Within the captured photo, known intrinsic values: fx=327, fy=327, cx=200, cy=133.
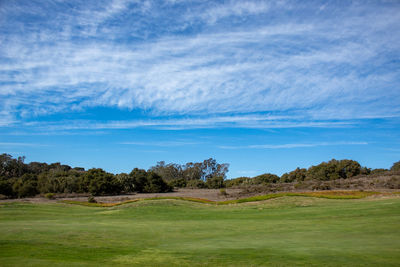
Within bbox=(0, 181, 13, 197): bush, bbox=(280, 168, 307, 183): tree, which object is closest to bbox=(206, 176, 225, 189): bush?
bbox=(280, 168, 307, 183): tree

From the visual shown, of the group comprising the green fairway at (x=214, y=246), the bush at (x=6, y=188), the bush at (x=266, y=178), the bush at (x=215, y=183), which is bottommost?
the green fairway at (x=214, y=246)

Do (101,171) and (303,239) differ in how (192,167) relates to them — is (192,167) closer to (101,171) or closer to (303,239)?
(101,171)

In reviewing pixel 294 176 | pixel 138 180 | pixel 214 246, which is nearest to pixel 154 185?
pixel 138 180

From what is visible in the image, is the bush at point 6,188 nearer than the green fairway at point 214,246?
No

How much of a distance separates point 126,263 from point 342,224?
12.2 metres

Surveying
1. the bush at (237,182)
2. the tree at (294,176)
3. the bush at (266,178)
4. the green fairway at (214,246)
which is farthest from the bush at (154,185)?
the green fairway at (214,246)

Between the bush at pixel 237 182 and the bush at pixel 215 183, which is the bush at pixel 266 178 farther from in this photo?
the bush at pixel 215 183

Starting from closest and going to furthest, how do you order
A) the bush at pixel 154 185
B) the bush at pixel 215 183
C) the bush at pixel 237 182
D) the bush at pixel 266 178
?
the bush at pixel 154 185 → the bush at pixel 215 183 → the bush at pixel 266 178 → the bush at pixel 237 182

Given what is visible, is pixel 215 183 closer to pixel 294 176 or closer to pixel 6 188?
pixel 294 176

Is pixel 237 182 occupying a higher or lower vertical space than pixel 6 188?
higher

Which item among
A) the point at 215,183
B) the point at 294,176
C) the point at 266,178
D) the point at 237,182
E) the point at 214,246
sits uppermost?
the point at 294,176

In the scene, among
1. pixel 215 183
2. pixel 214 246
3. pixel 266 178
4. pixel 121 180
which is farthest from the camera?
pixel 266 178

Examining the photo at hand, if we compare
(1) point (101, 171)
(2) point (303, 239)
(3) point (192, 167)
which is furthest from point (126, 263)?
(3) point (192, 167)

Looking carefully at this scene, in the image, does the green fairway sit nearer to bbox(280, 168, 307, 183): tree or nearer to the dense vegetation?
the dense vegetation
